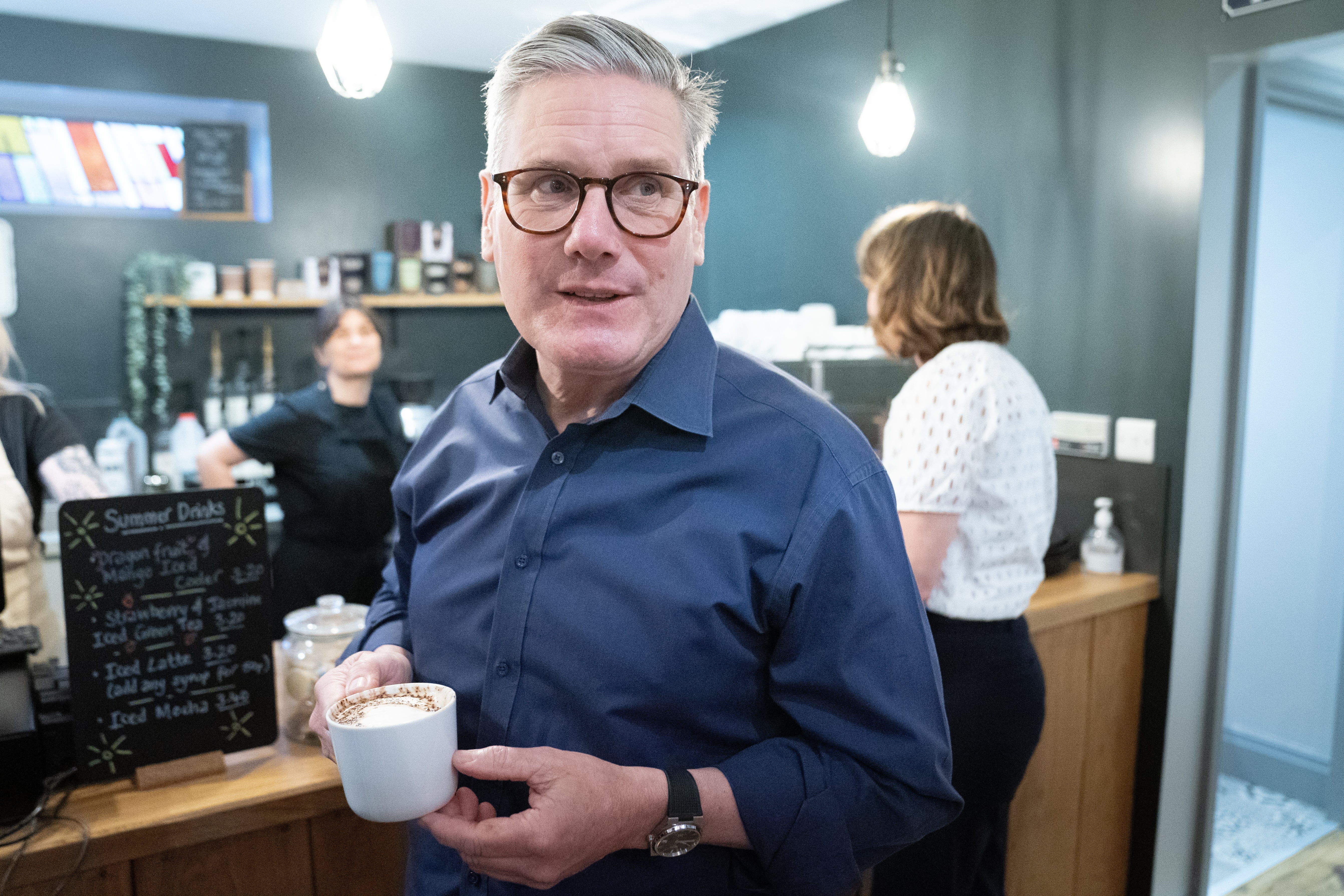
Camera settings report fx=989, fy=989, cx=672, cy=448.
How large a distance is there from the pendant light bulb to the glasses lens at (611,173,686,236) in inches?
85.3

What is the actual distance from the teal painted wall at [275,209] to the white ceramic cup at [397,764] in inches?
157

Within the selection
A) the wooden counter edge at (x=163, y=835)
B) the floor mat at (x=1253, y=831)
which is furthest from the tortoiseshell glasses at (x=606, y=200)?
the floor mat at (x=1253, y=831)

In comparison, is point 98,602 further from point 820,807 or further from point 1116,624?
point 1116,624

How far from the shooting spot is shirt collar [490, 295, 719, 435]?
3.45ft

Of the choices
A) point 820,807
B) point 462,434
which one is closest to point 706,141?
point 462,434

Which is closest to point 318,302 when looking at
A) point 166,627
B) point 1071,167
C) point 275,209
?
point 275,209

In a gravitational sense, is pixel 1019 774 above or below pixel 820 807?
below

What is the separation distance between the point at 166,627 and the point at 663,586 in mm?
778

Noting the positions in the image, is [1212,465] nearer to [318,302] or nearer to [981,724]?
[981,724]

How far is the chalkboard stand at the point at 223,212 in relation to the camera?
4375 mm

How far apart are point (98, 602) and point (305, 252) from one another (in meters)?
3.68

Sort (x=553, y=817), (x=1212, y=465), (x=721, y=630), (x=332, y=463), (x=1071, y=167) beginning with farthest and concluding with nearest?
(x=332, y=463)
(x=1071, y=167)
(x=1212, y=465)
(x=721, y=630)
(x=553, y=817)

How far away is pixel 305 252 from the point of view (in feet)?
15.4

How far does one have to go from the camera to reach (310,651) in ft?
5.21
